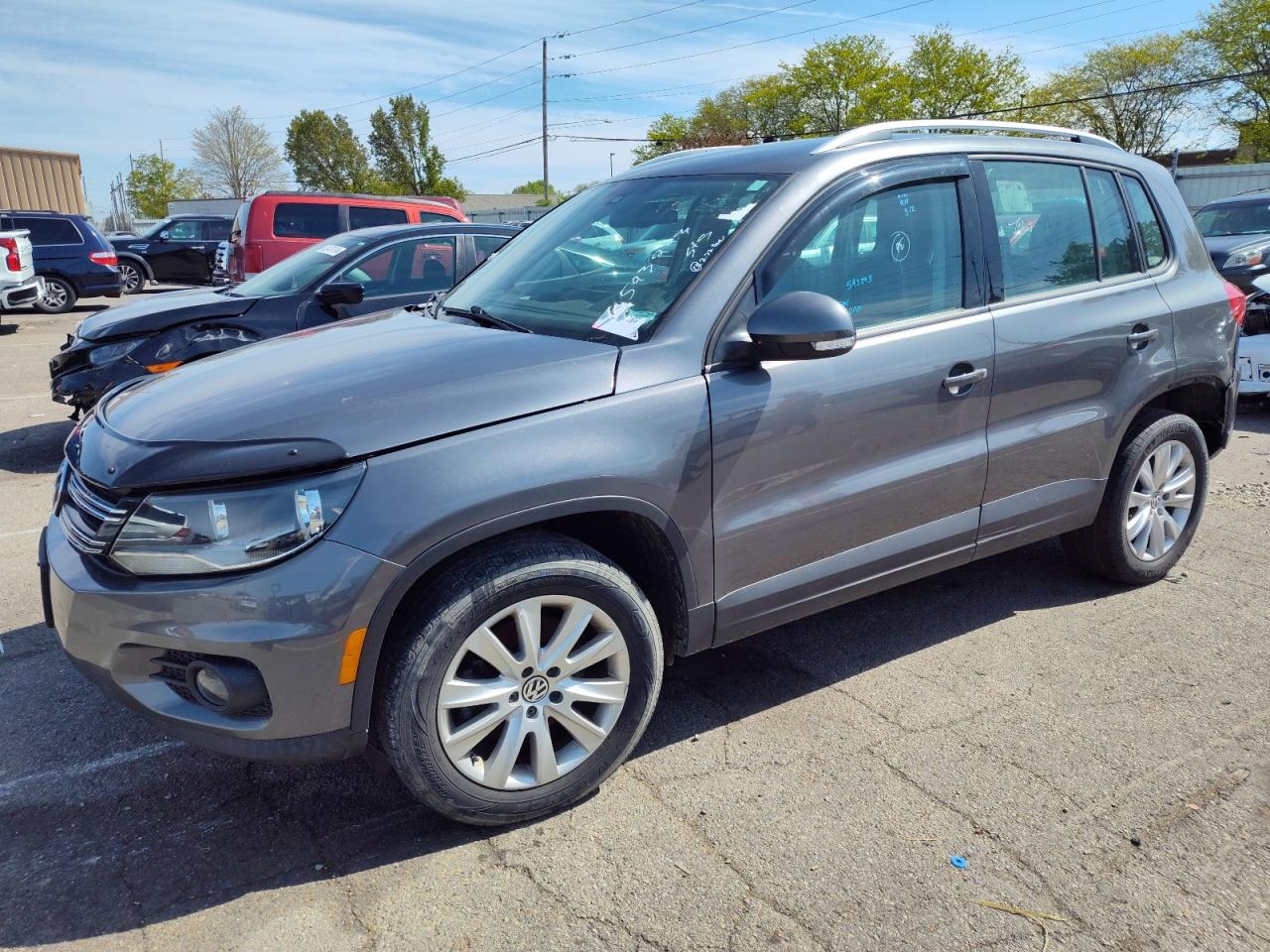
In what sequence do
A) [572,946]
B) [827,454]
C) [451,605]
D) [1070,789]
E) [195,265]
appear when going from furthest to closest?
[195,265] < [827,454] < [1070,789] < [451,605] < [572,946]

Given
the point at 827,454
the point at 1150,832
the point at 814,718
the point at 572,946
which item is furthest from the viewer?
the point at 814,718

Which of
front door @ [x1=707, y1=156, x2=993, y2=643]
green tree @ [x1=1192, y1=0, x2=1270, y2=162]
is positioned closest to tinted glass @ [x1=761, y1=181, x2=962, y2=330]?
front door @ [x1=707, y1=156, x2=993, y2=643]

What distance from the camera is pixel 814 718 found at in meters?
3.26

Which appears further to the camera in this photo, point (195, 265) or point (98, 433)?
point (195, 265)

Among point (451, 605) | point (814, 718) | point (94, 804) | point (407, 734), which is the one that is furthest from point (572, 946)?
point (94, 804)

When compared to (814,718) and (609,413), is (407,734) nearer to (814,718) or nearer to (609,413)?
(609,413)

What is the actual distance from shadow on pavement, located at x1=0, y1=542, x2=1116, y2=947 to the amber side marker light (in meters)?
0.56

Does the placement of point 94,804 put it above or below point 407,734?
below

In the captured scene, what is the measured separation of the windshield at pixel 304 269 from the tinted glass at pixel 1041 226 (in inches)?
185

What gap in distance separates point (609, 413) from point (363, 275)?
481 centimetres

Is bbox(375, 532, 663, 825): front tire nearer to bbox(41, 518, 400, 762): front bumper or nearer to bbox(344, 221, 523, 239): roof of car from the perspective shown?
bbox(41, 518, 400, 762): front bumper

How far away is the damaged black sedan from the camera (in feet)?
20.9

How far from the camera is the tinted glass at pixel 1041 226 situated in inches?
140

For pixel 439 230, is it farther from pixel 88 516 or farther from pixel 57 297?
pixel 57 297
